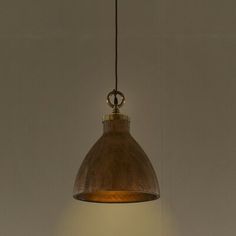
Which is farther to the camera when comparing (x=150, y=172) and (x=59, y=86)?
(x=59, y=86)

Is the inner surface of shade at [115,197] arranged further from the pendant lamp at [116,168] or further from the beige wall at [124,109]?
the beige wall at [124,109]

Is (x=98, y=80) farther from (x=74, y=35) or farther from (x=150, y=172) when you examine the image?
(x=150, y=172)

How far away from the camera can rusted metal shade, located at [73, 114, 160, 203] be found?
5.40 feet

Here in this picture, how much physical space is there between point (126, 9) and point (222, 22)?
1.60 feet

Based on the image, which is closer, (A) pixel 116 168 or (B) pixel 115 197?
(A) pixel 116 168

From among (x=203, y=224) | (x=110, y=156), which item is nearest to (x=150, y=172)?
(x=110, y=156)

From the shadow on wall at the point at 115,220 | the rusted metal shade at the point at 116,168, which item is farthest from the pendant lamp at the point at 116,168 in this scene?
the shadow on wall at the point at 115,220

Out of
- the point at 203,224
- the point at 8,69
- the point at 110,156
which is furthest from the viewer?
the point at 8,69

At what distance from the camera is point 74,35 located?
8.65 ft

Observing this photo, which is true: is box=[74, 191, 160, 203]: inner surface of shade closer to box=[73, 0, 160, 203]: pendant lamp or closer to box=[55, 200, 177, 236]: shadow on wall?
box=[73, 0, 160, 203]: pendant lamp

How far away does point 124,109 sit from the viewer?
2.55 metres

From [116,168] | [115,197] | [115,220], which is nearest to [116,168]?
[116,168]

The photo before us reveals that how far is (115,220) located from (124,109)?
53 centimetres

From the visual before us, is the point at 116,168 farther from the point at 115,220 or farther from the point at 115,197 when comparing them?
the point at 115,220
